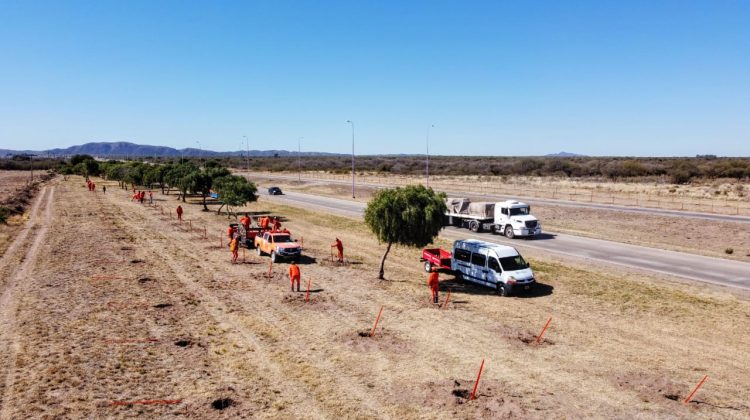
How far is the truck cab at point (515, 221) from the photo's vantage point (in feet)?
119

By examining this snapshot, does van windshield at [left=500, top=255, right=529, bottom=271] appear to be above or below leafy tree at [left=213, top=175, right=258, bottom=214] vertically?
below

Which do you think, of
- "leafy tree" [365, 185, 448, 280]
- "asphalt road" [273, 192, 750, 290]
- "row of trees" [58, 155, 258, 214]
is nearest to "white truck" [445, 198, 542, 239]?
"asphalt road" [273, 192, 750, 290]

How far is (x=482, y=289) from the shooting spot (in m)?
22.8

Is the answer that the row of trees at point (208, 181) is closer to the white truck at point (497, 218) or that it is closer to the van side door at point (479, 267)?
the white truck at point (497, 218)

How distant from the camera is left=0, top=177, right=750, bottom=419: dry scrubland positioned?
11.9 meters

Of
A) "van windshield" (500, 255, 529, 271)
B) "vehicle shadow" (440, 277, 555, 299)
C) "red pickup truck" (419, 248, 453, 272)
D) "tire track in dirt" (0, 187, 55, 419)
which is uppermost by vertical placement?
"van windshield" (500, 255, 529, 271)

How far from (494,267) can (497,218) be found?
16.8m

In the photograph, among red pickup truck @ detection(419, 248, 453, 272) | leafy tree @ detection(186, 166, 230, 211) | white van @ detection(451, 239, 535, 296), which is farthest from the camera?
leafy tree @ detection(186, 166, 230, 211)

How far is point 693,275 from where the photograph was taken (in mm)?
25172

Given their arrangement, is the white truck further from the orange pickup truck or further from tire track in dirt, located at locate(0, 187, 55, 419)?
tire track in dirt, located at locate(0, 187, 55, 419)

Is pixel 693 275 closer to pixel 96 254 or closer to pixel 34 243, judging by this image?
pixel 96 254

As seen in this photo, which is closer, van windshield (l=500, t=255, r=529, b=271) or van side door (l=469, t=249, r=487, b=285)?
van windshield (l=500, t=255, r=529, b=271)

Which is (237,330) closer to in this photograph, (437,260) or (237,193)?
(437,260)

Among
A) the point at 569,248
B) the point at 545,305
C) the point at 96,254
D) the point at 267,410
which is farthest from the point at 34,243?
the point at 569,248
